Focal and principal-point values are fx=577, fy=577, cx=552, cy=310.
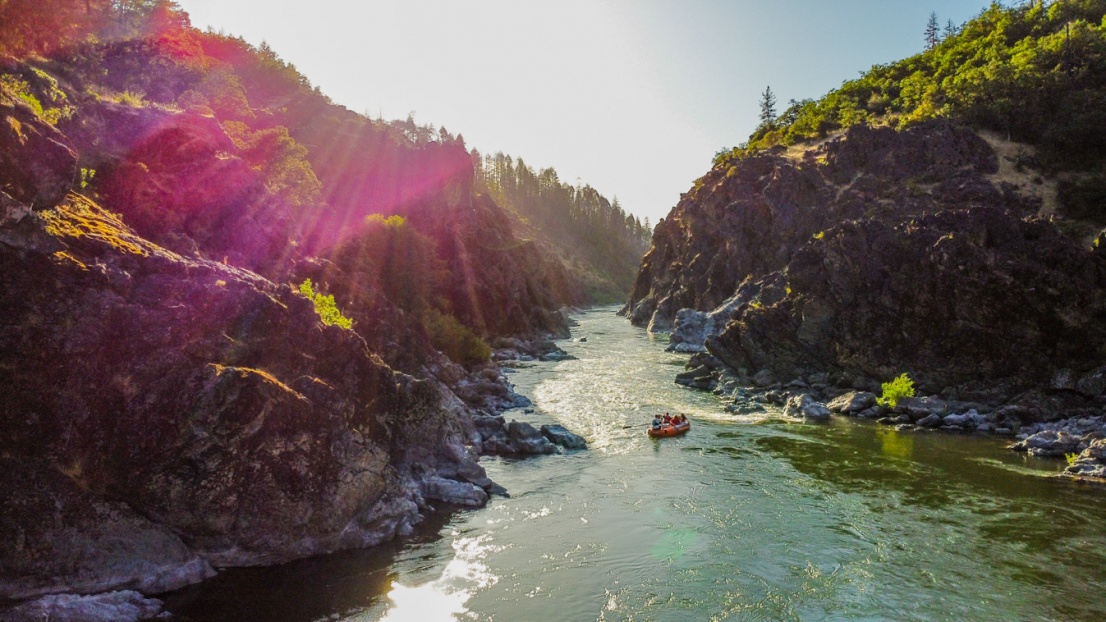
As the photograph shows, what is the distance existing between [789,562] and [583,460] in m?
11.8

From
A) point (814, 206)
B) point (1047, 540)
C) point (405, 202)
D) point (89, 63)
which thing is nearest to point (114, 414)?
point (1047, 540)

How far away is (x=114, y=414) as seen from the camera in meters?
14.8

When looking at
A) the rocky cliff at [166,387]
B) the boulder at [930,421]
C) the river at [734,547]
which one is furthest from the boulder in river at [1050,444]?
the rocky cliff at [166,387]

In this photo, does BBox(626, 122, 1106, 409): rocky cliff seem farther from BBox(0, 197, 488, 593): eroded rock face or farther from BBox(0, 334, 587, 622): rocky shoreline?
BBox(0, 197, 488, 593): eroded rock face

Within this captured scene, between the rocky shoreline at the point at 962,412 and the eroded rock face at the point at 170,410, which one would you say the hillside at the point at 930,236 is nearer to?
the rocky shoreline at the point at 962,412

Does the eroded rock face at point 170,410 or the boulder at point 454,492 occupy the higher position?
the eroded rock face at point 170,410

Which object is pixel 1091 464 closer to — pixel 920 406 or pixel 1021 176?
pixel 920 406

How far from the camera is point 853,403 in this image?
38531 mm

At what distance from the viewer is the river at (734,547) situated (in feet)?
50.5

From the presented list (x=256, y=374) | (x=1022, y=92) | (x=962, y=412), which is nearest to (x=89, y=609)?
(x=256, y=374)

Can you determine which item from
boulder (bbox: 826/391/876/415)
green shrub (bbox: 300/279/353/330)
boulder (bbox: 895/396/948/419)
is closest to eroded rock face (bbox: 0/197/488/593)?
green shrub (bbox: 300/279/353/330)

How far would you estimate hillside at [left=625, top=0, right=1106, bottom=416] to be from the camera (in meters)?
38.2

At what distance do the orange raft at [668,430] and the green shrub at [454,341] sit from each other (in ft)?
64.9

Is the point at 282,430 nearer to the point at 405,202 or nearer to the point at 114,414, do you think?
the point at 114,414
